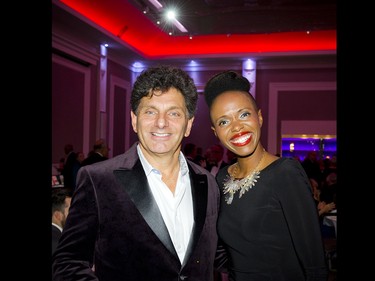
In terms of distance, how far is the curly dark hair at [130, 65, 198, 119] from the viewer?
1.75 metres

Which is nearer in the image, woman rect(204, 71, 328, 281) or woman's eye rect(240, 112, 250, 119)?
woman rect(204, 71, 328, 281)

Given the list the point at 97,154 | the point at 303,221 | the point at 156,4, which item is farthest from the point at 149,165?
the point at 156,4

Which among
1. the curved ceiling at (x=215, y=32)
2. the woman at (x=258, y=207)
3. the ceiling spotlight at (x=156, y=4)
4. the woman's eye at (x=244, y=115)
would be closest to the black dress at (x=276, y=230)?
the woman at (x=258, y=207)

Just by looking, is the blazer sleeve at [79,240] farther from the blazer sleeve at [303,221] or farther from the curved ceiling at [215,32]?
the curved ceiling at [215,32]

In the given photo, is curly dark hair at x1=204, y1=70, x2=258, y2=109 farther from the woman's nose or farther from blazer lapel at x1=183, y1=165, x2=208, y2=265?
blazer lapel at x1=183, y1=165, x2=208, y2=265

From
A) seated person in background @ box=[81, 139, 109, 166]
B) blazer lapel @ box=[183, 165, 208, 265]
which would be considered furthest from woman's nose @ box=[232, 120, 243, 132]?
seated person in background @ box=[81, 139, 109, 166]

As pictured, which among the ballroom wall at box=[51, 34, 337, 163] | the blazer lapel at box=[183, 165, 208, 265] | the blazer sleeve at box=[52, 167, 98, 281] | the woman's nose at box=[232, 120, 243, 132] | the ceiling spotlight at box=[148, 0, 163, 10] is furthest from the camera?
the ballroom wall at box=[51, 34, 337, 163]

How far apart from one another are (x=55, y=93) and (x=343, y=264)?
739cm

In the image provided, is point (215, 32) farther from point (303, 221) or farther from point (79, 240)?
point (79, 240)

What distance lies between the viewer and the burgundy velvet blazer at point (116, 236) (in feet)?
5.08

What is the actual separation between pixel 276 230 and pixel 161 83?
2.69 feet

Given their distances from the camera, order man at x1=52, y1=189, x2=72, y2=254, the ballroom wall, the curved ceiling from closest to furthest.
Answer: man at x1=52, y1=189, x2=72, y2=254 → the curved ceiling → the ballroom wall

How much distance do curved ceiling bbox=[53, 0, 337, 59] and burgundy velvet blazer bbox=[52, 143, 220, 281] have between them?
18.8 feet

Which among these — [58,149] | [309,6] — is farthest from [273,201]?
[58,149]
